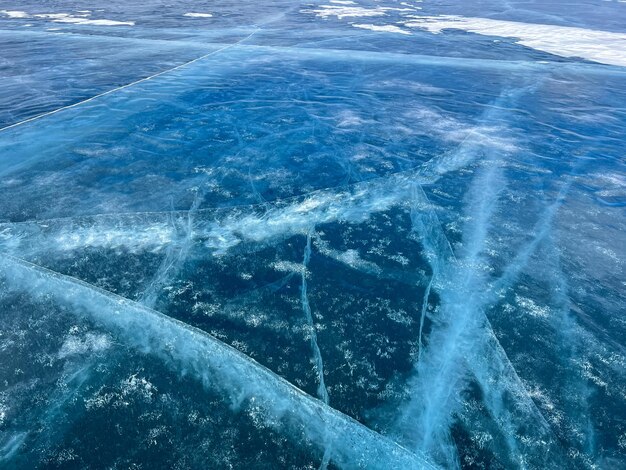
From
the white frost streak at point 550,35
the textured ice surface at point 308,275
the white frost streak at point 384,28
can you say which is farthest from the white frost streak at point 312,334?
the white frost streak at point 384,28

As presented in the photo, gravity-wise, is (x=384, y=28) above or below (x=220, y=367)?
above

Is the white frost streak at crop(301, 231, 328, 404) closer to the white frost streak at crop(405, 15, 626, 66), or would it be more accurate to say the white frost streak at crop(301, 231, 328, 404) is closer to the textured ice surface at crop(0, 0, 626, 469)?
the textured ice surface at crop(0, 0, 626, 469)

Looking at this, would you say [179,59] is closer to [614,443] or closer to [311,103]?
[311,103]

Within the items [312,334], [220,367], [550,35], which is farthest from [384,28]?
[220,367]

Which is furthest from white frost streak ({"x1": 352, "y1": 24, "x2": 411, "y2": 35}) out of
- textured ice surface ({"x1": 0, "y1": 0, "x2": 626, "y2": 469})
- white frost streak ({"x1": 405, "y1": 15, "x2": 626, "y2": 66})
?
textured ice surface ({"x1": 0, "y1": 0, "x2": 626, "y2": 469})

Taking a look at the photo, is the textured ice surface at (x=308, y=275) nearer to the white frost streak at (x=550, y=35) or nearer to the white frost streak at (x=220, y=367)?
the white frost streak at (x=220, y=367)

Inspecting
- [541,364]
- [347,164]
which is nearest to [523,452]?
[541,364]

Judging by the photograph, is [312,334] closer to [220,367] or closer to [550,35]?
[220,367]
